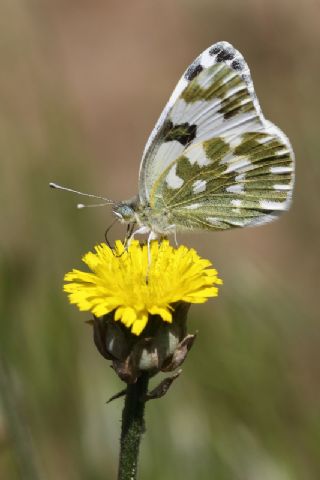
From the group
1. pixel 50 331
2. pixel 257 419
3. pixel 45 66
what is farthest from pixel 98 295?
pixel 45 66

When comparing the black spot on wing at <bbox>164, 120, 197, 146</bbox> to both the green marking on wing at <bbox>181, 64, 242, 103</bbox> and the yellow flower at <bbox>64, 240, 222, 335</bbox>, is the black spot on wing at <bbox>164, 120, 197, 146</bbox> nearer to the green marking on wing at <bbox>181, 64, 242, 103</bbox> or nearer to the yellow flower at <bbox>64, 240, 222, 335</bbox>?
the green marking on wing at <bbox>181, 64, 242, 103</bbox>

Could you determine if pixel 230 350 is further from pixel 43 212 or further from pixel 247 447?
pixel 43 212

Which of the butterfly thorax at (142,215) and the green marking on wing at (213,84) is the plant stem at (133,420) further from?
the green marking on wing at (213,84)

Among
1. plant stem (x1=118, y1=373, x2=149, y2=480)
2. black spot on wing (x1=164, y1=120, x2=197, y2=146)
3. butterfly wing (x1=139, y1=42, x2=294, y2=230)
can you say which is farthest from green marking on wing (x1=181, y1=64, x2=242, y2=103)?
plant stem (x1=118, y1=373, x2=149, y2=480)

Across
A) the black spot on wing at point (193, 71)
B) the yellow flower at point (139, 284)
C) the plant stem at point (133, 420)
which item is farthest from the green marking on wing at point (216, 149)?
the plant stem at point (133, 420)

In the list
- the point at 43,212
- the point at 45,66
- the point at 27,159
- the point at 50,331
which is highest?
the point at 45,66
